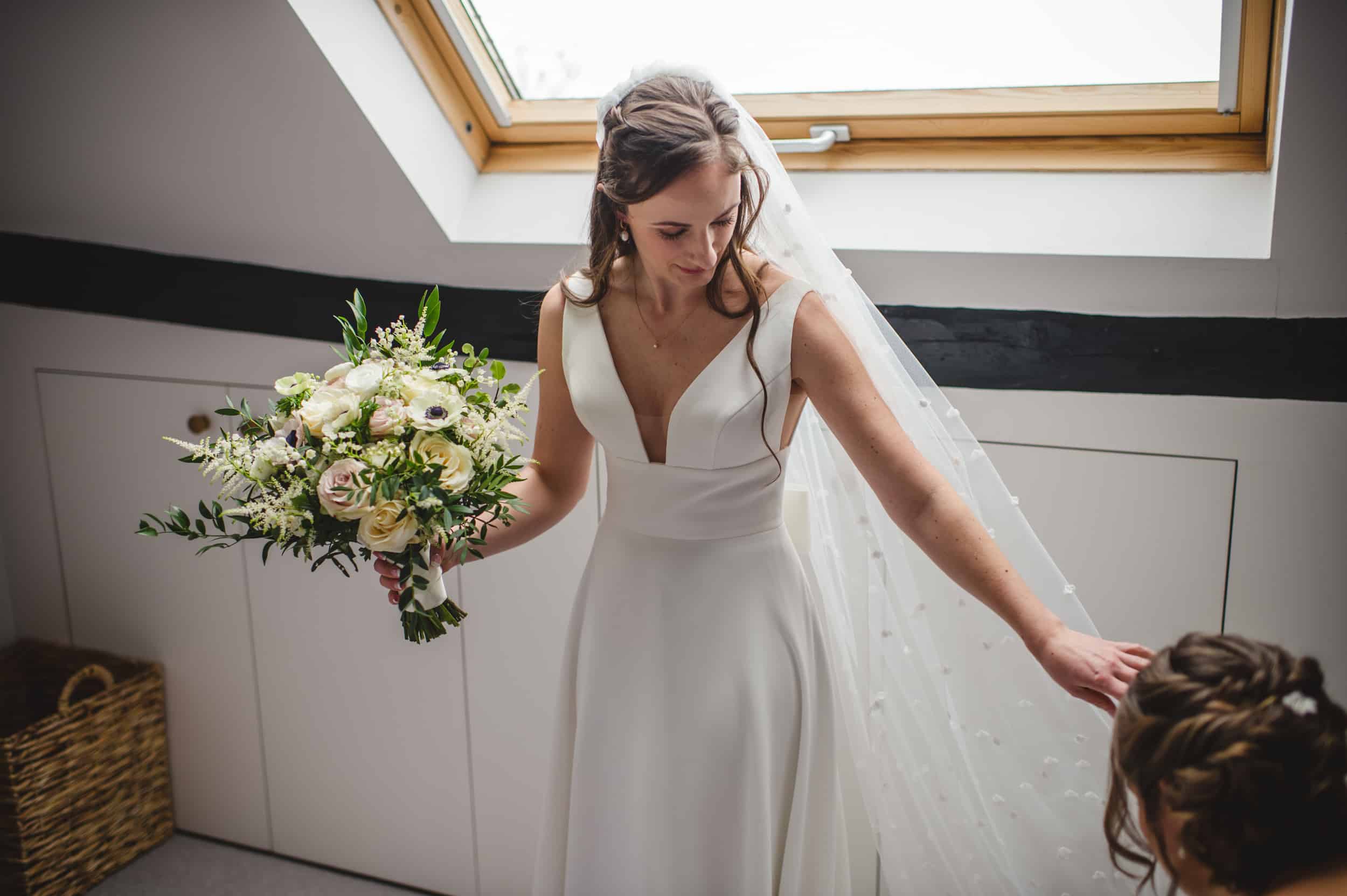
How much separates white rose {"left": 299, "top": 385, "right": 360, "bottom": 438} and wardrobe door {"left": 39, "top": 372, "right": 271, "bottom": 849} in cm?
126

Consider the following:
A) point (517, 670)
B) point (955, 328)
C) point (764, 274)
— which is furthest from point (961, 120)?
point (517, 670)

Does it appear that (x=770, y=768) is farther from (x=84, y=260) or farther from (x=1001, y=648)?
(x=84, y=260)

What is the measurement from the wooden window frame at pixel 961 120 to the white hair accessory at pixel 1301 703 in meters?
1.10

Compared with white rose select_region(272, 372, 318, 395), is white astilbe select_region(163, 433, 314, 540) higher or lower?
lower

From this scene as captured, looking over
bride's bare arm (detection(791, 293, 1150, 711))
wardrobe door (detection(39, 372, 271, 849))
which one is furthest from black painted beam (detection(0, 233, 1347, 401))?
bride's bare arm (detection(791, 293, 1150, 711))

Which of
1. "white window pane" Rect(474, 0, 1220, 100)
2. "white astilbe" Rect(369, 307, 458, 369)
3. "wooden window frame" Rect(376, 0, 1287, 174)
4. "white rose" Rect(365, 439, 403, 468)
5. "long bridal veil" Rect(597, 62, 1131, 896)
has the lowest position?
"long bridal veil" Rect(597, 62, 1131, 896)

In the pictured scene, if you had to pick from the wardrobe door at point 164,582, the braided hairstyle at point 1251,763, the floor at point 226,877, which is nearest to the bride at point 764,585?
the braided hairstyle at point 1251,763

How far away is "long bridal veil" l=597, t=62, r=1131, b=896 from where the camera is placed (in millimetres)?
1531

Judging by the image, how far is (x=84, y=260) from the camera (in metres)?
2.45

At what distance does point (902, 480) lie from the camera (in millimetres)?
1363

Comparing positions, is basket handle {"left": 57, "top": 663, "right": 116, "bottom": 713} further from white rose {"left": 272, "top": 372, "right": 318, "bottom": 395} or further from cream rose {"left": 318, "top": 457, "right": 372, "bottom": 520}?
cream rose {"left": 318, "top": 457, "right": 372, "bottom": 520}

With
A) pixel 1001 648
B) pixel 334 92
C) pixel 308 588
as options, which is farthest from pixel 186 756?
pixel 1001 648

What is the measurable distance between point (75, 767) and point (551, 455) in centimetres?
154

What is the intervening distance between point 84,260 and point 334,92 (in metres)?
0.97
